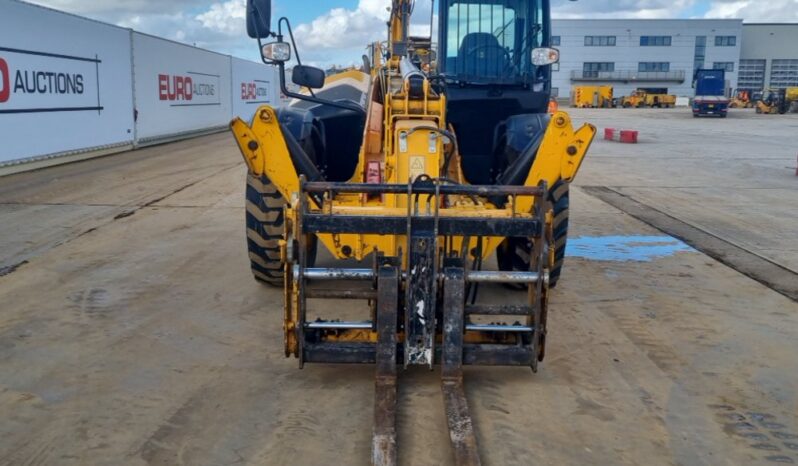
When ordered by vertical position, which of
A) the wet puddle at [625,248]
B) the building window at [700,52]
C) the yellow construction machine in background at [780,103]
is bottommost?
the wet puddle at [625,248]

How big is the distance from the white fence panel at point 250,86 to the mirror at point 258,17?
77.0 ft

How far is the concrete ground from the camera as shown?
3.74 meters

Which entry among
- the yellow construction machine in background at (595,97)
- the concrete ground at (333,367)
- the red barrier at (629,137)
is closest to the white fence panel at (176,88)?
the concrete ground at (333,367)

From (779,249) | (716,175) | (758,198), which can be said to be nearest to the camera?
(779,249)

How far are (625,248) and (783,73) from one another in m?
83.7

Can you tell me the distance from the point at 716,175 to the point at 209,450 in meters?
14.8

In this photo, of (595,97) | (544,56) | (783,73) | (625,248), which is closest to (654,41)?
(783,73)

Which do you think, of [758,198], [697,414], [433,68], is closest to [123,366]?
[697,414]

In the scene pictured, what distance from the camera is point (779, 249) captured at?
8.61m

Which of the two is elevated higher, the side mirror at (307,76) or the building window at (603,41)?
the building window at (603,41)

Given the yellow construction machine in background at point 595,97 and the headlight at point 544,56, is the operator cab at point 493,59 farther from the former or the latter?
the yellow construction machine in background at point 595,97

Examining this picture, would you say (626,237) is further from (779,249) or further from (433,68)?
(433,68)

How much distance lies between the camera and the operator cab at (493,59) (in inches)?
268

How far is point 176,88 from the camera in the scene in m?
22.8
